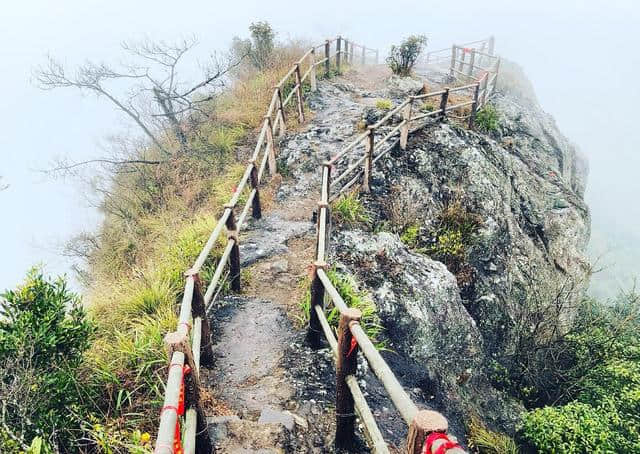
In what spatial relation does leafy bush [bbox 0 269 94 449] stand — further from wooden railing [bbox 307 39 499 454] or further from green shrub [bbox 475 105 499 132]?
green shrub [bbox 475 105 499 132]

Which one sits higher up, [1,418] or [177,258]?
[1,418]

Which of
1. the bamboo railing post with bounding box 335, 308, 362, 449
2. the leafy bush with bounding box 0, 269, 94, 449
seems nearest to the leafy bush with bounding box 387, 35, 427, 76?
the bamboo railing post with bounding box 335, 308, 362, 449

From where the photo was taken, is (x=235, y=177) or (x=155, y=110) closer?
(x=235, y=177)

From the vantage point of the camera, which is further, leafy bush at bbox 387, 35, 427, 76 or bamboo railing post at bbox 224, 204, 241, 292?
leafy bush at bbox 387, 35, 427, 76

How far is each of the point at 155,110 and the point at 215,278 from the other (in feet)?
40.0

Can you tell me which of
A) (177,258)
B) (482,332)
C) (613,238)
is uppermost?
(177,258)

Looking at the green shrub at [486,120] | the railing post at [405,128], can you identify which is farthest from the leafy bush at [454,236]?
the green shrub at [486,120]

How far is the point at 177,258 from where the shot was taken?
593 cm

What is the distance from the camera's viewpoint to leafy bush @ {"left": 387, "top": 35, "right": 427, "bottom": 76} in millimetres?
14070

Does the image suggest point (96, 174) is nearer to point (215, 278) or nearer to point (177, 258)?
point (177, 258)

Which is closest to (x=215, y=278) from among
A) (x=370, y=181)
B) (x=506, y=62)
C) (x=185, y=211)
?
(x=370, y=181)

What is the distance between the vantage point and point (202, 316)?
3.97 meters

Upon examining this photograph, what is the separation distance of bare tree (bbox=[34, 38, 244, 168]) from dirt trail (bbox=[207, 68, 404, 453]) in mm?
6366

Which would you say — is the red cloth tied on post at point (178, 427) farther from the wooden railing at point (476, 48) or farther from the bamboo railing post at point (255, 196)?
the wooden railing at point (476, 48)
